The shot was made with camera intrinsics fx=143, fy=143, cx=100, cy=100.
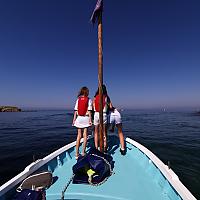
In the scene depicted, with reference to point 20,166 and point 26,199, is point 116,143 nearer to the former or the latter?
point 26,199

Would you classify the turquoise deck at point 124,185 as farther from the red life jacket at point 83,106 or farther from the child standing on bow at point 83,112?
the red life jacket at point 83,106

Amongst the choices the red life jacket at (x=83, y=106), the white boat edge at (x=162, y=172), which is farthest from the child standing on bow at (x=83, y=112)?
the white boat edge at (x=162, y=172)

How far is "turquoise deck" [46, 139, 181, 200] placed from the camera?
294cm

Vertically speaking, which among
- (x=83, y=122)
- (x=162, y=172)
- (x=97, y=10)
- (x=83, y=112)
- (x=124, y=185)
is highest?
(x=97, y=10)

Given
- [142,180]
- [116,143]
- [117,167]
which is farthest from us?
[116,143]

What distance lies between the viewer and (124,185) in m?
3.38

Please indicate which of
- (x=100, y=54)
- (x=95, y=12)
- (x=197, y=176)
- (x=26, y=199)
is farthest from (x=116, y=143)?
(x=95, y=12)

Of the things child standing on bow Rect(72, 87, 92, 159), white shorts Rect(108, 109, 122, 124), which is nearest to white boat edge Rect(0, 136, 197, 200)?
child standing on bow Rect(72, 87, 92, 159)

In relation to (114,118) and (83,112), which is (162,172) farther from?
(83,112)

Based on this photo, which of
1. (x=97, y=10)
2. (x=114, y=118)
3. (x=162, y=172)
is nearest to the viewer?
(x=162, y=172)

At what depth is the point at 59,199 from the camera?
2.88 meters

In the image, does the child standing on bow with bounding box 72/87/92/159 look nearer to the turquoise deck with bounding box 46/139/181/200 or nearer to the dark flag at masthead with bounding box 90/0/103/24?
the turquoise deck with bounding box 46/139/181/200

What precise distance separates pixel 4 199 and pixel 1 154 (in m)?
8.44

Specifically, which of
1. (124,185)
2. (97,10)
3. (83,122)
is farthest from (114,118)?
(97,10)
